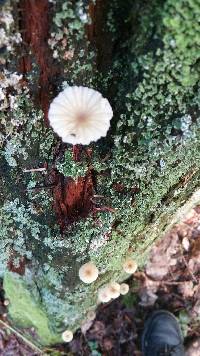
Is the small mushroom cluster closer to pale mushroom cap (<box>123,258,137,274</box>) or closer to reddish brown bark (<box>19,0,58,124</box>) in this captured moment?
pale mushroom cap (<box>123,258,137,274</box>)

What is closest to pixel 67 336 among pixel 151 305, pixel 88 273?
pixel 151 305

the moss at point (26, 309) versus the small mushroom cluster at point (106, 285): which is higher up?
the moss at point (26, 309)

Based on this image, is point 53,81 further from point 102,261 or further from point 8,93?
point 102,261

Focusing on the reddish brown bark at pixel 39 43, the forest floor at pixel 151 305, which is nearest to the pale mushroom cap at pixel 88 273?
the reddish brown bark at pixel 39 43

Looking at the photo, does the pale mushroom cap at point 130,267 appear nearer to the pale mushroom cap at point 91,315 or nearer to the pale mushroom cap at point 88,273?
the pale mushroom cap at point 88,273

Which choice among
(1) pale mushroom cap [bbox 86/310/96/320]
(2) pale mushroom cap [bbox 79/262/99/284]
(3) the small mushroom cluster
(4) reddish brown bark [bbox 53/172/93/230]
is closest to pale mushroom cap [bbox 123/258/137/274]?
(3) the small mushroom cluster

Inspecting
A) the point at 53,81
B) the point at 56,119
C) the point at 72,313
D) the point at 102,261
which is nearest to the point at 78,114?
the point at 56,119
